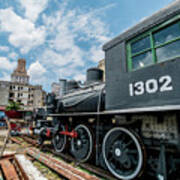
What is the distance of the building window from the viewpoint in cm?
283

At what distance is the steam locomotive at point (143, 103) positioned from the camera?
2.72 m

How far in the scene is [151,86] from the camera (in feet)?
9.75

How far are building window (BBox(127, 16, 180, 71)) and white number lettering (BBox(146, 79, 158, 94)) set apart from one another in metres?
0.43

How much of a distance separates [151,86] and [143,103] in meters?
0.40

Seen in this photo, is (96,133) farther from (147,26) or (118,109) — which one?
(147,26)

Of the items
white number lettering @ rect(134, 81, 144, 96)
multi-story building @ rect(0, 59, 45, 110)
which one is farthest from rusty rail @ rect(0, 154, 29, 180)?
multi-story building @ rect(0, 59, 45, 110)

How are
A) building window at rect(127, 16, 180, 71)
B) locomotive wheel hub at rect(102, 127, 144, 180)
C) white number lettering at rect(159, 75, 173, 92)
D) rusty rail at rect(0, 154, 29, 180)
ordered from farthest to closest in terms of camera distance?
rusty rail at rect(0, 154, 29, 180) < locomotive wheel hub at rect(102, 127, 144, 180) < building window at rect(127, 16, 180, 71) < white number lettering at rect(159, 75, 173, 92)

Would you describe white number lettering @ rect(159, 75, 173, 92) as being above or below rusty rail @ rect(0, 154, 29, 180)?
above

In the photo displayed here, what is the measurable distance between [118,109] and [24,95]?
51.6m

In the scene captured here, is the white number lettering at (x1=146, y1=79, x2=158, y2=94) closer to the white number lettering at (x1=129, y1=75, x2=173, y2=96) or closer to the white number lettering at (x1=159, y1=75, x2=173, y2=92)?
the white number lettering at (x1=129, y1=75, x2=173, y2=96)

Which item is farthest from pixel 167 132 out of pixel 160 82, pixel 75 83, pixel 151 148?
pixel 75 83

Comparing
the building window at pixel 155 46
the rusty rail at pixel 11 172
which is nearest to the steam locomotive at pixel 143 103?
the building window at pixel 155 46

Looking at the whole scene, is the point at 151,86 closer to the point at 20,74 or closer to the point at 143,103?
the point at 143,103

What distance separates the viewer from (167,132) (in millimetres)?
2807
